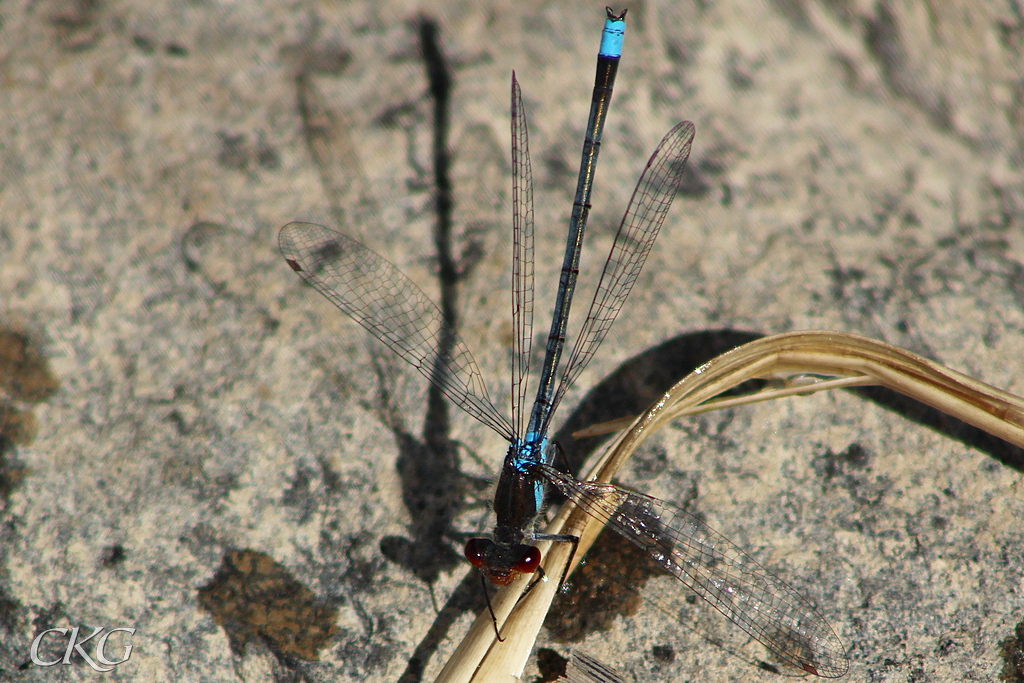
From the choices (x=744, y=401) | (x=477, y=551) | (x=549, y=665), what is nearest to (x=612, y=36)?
(x=744, y=401)

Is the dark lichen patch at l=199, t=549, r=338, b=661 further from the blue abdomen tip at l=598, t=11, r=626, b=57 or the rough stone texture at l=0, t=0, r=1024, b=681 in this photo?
the blue abdomen tip at l=598, t=11, r=626, b=57

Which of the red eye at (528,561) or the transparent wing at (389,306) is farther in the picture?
the transparent wing at (389,306)

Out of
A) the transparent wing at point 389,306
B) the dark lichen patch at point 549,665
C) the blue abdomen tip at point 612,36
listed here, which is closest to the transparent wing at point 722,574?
the dark lichen patch at point 549,665

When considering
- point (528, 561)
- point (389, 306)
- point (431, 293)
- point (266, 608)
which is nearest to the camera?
point (528, 561)

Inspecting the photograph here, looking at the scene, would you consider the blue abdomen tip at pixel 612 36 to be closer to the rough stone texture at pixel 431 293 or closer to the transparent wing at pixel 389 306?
the rough stone texture at pixel 431 293

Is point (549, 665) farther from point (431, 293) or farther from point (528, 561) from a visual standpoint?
point (431, 293)

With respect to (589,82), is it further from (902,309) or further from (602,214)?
(902,309)
